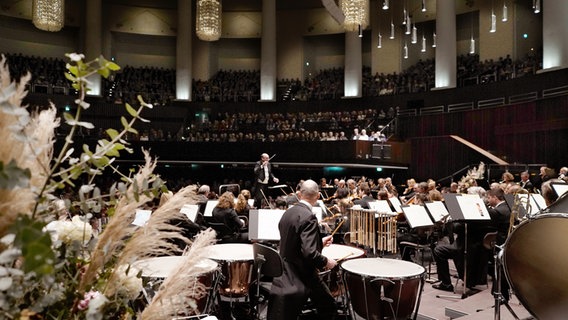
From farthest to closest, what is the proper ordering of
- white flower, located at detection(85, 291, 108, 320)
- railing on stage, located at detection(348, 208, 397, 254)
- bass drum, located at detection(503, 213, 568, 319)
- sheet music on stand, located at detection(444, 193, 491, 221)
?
railing on stage, located at detection(348, 208, 397, 254), sheet music on stand, located at detection(444, 193, 491, 221), bass drum, located at detection(503, 213, 568, 319), white flower, located at detection(85, 291, 108, 320)

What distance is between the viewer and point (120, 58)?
24250mm

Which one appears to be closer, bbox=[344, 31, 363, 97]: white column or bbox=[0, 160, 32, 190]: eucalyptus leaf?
bbox=[0, 160, 32, 190]: eucalyptus leaf

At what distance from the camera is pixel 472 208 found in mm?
5207

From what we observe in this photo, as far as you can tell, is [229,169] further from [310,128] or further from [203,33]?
[203,33]

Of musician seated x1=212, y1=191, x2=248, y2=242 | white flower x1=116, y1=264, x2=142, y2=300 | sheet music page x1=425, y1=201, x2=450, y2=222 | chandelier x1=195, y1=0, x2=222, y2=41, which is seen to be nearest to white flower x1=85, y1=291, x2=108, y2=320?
white flower x1=116, y1=264, x2=142, y2=300

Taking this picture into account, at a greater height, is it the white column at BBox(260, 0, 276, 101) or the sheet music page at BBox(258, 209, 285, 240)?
the white column at BBox(260, 0, 276, 101)

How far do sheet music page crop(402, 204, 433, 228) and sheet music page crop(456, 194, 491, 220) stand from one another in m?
0.75

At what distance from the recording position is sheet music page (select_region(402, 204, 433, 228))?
18.9 feet

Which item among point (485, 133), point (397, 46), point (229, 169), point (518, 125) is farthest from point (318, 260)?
point (397, 46)

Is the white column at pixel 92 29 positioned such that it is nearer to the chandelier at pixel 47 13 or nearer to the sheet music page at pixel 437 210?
the chandelier at pixel 47 13

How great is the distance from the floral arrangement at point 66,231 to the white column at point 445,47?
17617 mm

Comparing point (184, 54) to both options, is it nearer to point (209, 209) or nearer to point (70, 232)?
point (209, 209)

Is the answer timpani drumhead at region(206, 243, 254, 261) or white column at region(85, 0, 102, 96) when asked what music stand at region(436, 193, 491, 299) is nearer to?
timpani drumhead at region(206, 243, 254, 261)

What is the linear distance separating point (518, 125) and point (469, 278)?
9.32 m
